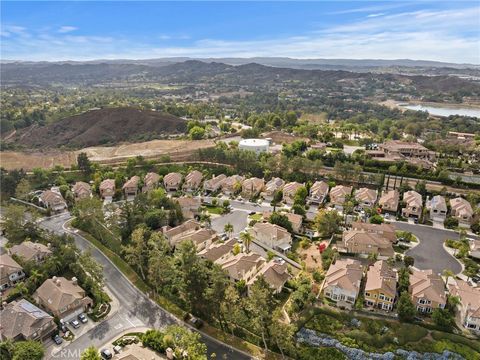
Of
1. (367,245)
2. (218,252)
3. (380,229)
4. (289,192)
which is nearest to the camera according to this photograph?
(218,252)

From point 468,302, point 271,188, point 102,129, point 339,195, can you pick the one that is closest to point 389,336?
point 468,302

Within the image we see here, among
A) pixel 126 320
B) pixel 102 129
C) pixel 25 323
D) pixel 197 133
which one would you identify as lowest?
pixel 126 320

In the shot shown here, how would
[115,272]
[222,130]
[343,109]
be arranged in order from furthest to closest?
[343,109] → [222,130] → [115,272]

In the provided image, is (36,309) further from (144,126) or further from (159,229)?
(144,126)

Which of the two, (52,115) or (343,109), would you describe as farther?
(343,109)

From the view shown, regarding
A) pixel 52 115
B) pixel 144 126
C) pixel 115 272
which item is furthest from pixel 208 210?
pixel 52 115

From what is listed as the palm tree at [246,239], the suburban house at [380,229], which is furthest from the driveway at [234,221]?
the suburban house at [380,229]

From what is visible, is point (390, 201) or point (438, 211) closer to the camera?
point (438, 211)

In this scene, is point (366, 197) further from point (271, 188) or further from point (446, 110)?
point (446, 110)
